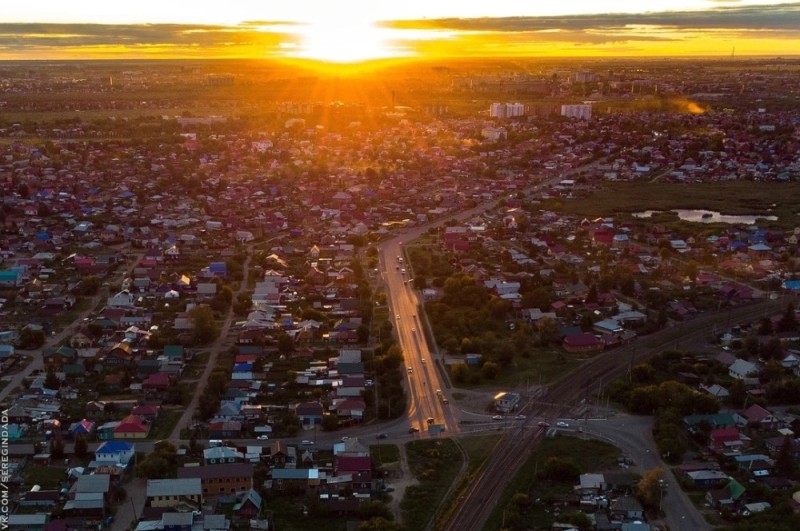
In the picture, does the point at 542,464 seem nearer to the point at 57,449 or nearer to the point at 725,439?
the point at 725,439

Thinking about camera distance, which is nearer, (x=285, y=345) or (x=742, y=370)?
(x=742, y=370)

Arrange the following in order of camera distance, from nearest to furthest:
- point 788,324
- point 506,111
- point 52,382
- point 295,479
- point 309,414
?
point 295,479
point 309,414
point 52,382
point 788,324
point 506,111

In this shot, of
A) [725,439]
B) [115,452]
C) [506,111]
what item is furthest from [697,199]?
[506,111]

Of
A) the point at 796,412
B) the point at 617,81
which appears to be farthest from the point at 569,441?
the point at 617,81

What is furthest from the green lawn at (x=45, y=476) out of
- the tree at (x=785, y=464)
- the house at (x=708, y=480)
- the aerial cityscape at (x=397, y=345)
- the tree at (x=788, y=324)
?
the tree at (x=788, y=324)

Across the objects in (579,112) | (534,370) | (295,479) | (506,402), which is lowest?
(579,112)

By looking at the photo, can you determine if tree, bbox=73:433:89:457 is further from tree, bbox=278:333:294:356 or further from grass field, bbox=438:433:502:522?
grass field, bbox=438:433:502:522

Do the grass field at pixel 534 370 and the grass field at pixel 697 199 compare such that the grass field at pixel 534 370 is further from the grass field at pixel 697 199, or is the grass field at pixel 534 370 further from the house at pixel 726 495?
the grass field at pixel 697 199
